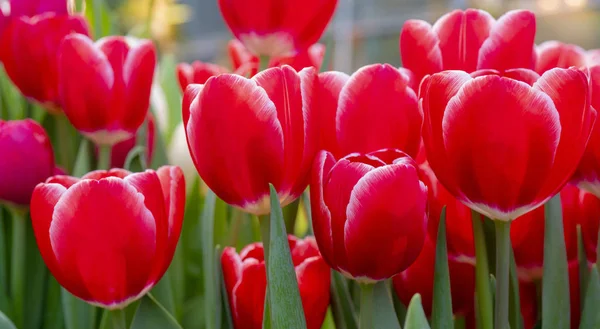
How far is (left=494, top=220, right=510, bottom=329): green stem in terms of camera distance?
0.90ft

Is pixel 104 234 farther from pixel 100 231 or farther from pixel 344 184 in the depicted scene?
pixel 344 184

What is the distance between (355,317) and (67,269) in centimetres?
13

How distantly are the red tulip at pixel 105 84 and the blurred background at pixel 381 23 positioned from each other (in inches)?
32.3

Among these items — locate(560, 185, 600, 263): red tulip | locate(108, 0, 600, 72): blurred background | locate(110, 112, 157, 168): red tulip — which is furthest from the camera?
locate(108, 0, 600, 72): blurred background

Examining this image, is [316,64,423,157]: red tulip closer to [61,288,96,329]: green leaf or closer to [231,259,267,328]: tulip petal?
[231,259,267,328]: tulip petal

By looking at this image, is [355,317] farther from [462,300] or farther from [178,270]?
[178,270]

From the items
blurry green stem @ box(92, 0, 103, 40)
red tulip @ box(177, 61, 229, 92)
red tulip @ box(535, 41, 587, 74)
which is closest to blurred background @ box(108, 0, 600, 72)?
blurry green stem @ box(92, 0, 103, 40)

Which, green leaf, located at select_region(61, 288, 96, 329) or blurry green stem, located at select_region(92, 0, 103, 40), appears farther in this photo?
blurry green stem, located at select_region(92, 0, 103, 40)

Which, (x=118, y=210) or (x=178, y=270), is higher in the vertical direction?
(x=118, y=210)

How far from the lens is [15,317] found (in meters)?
0.41

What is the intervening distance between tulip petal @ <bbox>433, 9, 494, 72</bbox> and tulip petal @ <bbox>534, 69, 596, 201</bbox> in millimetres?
79

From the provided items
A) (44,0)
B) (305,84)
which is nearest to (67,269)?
(305,84)

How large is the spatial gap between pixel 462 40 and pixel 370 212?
117mm

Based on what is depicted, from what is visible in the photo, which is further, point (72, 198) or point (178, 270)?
point (178, 270)
